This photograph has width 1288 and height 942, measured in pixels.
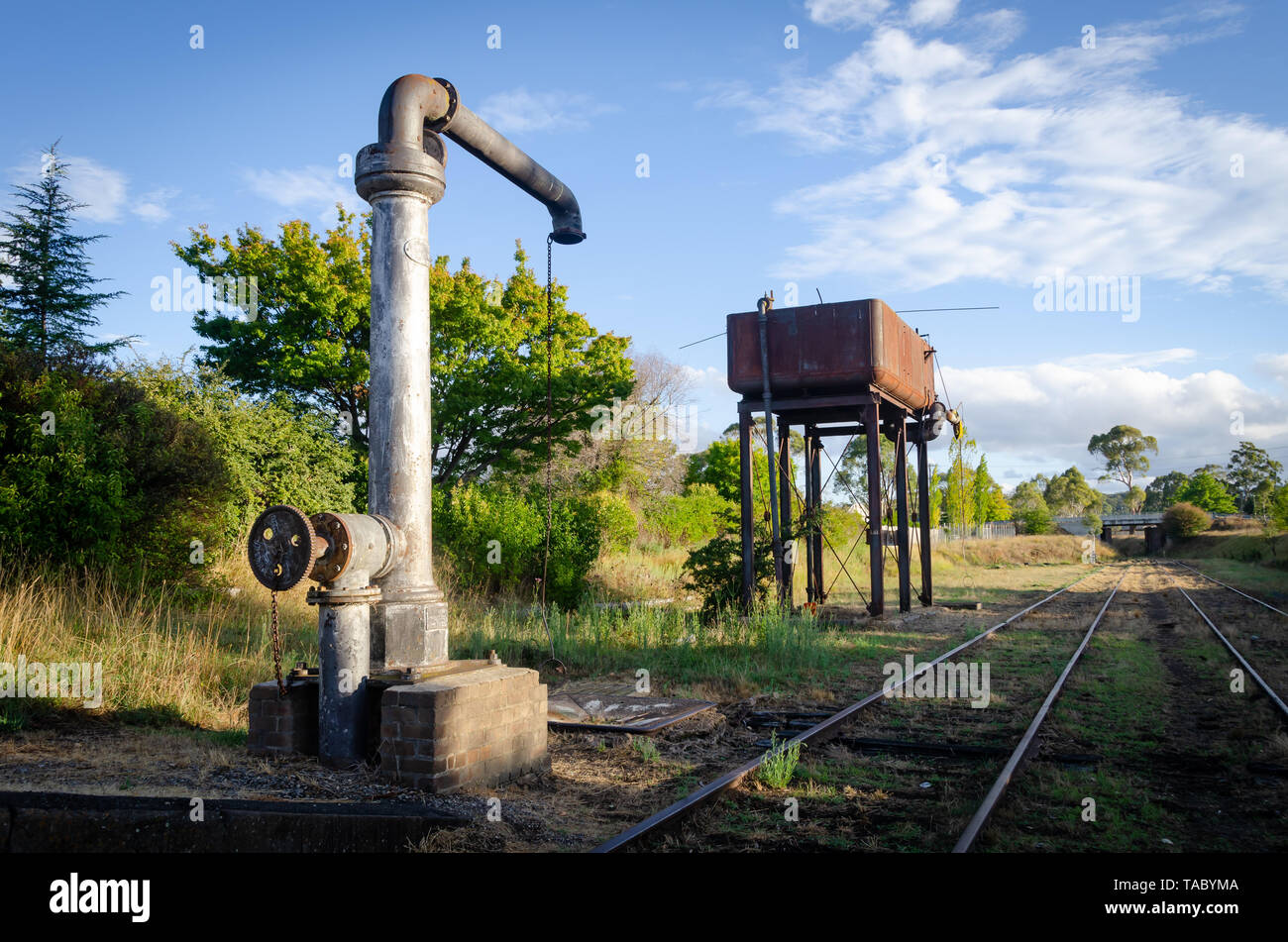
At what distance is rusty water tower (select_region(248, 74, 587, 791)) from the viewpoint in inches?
196

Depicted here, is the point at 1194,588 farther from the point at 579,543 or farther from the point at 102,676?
the point at 102,676

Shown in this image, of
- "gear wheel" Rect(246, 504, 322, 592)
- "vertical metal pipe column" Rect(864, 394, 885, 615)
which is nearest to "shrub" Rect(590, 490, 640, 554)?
"vertical metal pipe column" Rect(864, 394, 885, 615)

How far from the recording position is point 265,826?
14.1ft

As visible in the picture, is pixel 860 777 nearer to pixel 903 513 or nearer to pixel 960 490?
pixel 903 513

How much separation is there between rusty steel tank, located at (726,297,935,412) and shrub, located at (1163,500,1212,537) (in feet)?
188

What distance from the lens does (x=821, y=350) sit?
14758mm

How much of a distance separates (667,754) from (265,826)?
2966 millimetres

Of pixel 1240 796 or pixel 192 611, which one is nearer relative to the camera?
pixel 1240 796

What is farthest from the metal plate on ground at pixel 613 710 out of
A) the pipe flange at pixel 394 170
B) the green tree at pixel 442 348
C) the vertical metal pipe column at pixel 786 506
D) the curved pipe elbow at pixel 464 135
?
the green tree at pixel 442 348

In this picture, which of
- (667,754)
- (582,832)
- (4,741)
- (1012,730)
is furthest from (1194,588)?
(4,741)

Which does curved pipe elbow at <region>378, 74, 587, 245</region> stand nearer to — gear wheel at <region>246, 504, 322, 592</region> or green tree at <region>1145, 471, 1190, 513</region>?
gear wheel at <region>246, 504, 322, 592</region>

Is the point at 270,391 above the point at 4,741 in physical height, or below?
above

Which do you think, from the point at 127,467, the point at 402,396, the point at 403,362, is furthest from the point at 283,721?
the point at 127,467
